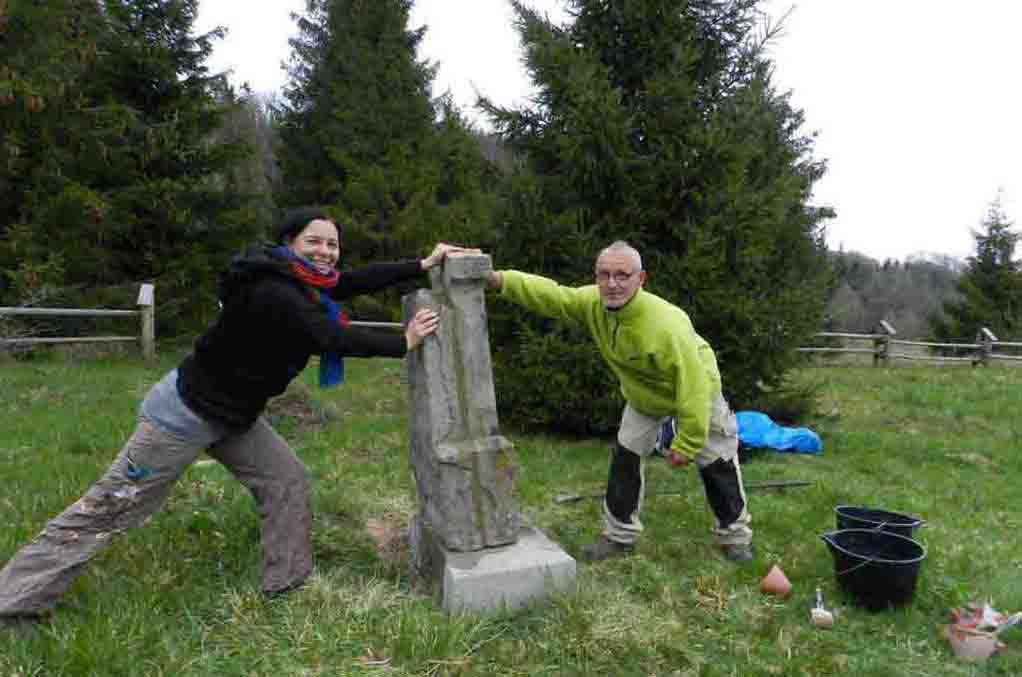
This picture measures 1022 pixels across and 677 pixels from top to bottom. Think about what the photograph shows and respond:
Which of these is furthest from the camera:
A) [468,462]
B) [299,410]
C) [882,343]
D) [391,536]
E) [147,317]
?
[882,343]

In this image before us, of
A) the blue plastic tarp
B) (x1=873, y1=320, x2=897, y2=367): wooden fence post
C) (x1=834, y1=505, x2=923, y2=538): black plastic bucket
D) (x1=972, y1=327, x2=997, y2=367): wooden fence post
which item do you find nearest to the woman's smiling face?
Answer: (x1=834, y1=505, x2=923, y2=538): black plastic bucket

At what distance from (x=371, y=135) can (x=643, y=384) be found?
15.0 meters

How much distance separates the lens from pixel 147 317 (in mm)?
12258

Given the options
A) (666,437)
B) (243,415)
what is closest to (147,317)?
(666,437)

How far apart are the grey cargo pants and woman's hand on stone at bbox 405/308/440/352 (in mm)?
958

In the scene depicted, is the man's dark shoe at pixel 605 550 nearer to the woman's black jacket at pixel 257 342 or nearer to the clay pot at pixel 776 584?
the clay pot at pixel 776 584

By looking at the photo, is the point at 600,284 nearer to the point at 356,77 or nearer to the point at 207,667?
the point at 207,667

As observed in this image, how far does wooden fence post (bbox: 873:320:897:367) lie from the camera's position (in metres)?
18.4

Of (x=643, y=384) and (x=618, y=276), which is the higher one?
(x=618, y=276)

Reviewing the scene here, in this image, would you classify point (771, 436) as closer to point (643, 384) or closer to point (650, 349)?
point (643, 384)

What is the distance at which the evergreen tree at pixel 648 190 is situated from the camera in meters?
7.42

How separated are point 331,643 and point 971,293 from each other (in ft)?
90.8

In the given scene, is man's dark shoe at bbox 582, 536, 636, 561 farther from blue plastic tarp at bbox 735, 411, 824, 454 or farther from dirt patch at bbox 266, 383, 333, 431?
dirt patch at bbox 266, 383, 333, 431

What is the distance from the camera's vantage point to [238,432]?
3588mm
